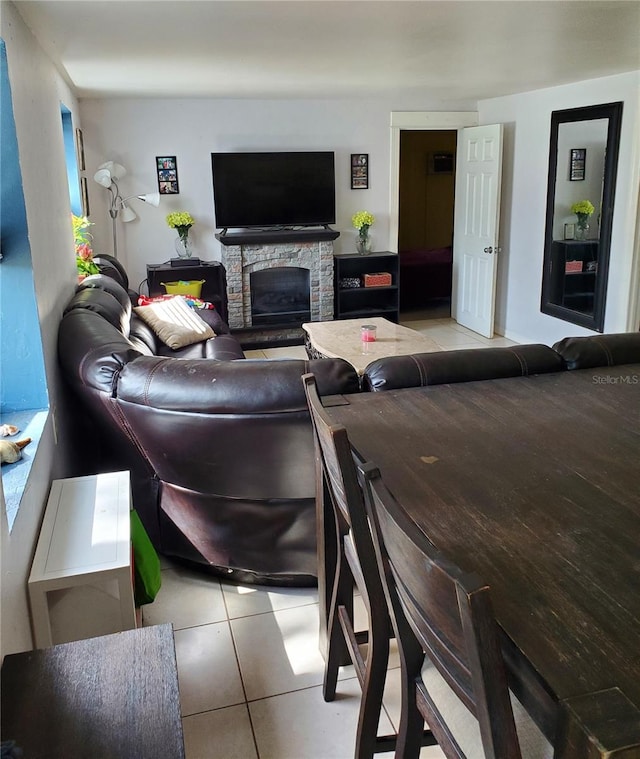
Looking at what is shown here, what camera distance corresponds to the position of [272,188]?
20.6 feet

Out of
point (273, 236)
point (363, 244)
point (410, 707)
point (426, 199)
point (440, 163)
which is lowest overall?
point (410, 707)

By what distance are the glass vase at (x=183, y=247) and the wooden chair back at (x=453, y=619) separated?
5.42 meters

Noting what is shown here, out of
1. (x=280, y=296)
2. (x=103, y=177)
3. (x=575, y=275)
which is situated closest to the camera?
(x=575, y=275)

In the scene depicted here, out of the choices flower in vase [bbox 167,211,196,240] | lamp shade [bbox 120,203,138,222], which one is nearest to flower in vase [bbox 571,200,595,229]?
flower in vase [bbox 167,211,196,240]

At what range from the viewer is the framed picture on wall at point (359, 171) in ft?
21.8

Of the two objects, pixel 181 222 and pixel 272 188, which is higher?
pixel 272 188

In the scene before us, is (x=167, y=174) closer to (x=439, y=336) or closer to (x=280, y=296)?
(x=280, y=296)

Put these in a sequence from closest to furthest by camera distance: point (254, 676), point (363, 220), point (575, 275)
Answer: point (254, 676), point (575, 275), point (363, 220)

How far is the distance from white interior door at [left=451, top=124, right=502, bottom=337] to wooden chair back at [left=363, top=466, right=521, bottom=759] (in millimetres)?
5589

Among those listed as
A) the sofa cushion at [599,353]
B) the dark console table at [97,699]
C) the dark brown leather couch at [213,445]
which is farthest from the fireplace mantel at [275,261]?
the dark console table at [97,699]

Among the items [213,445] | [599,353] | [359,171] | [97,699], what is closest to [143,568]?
[213,445]

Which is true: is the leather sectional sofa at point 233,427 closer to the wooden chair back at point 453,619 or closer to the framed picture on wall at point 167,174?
the wooden chair back at point 453,619

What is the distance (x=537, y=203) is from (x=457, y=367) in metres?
4.20

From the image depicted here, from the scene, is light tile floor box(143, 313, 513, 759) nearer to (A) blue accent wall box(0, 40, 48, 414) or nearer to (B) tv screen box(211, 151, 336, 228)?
(A) blue accent wall box(0, 40, 48, 414)
